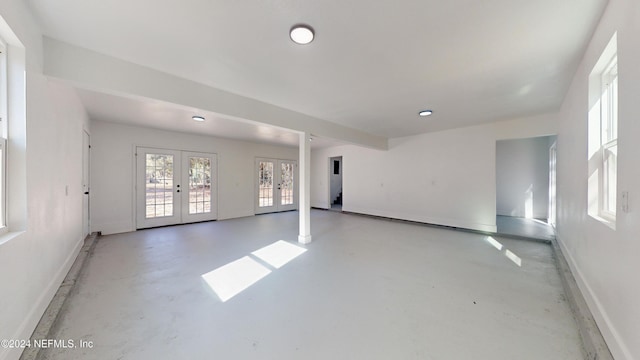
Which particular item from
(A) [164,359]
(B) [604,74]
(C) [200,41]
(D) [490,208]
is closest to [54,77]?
(C) [200,41]

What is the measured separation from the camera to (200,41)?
1.96 metres

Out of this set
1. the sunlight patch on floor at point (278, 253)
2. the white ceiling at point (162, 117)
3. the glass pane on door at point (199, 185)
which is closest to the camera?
the sunlight patch on floor at point (278, 253)

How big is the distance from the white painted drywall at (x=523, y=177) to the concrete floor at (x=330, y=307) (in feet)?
11.2

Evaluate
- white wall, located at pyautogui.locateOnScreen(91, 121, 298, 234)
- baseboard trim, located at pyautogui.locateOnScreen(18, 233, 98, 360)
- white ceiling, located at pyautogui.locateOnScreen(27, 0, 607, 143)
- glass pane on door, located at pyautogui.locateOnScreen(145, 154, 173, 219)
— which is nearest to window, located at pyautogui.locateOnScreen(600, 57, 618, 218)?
white ceiling, located at pyautogui.locateOnScreen(27, 0, 607, 143)

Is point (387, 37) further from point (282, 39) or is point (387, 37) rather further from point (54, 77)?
point (54, 77)

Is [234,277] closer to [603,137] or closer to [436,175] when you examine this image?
[603,137]

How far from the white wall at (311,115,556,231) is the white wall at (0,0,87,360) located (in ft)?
20.9

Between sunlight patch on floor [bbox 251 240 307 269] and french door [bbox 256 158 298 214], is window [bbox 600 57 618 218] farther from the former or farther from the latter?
french door [bbox 256 158 298 214]

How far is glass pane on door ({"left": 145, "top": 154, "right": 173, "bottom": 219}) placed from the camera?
17.6ft

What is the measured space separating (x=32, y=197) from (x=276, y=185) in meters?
6.20

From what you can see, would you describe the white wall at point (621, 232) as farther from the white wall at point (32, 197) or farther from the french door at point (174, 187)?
the french door at point (174, 187)

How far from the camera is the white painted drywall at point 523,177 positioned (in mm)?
6281

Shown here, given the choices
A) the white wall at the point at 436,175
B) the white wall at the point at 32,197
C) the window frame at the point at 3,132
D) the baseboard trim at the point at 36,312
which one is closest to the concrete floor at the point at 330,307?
the baseboard trim at the point at 36,312

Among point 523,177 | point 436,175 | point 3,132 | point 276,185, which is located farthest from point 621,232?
point 276,185
